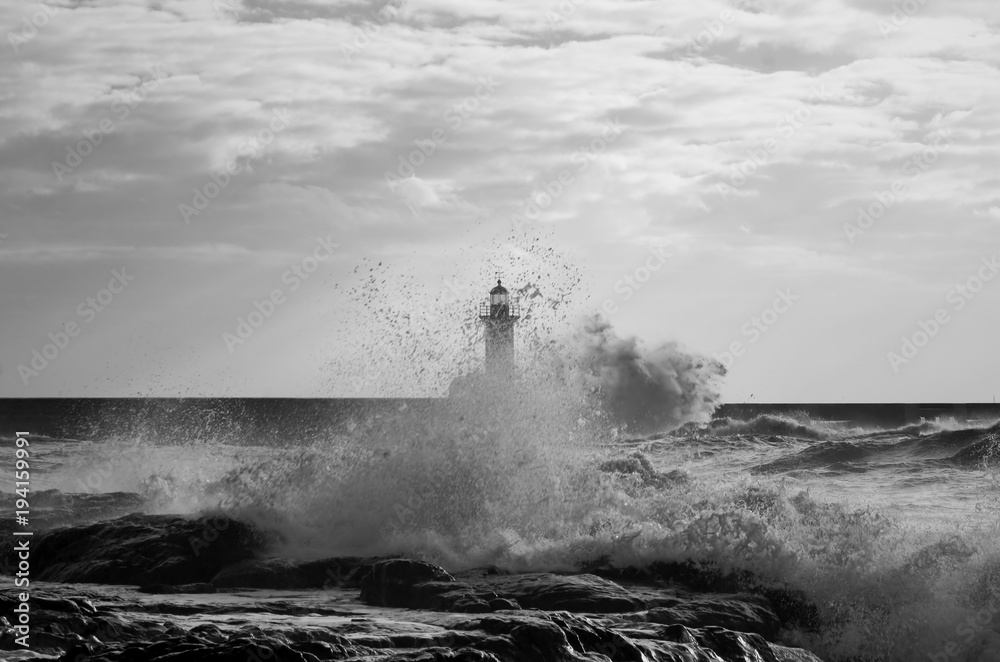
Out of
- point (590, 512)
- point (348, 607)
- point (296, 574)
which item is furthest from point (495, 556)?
point (348, 607)

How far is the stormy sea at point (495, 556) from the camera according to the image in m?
7.03

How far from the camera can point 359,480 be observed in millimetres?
13227

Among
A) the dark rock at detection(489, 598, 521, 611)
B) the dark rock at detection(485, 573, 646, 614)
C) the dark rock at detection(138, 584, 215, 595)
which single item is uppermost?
the dark rock at detection(489, 598, 521, 611)

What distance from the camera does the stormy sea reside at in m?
7.03

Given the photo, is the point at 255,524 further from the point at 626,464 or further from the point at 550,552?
the point at 626,464

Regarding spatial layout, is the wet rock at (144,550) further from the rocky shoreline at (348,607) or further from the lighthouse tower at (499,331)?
the lighthouse tower at (499,331)

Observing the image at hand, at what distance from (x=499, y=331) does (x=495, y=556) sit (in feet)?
34.7

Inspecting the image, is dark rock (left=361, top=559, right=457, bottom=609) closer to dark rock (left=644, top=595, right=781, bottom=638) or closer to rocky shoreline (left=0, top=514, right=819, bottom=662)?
rocky shoreline (left=0, top=514, right=819, bottom=662)

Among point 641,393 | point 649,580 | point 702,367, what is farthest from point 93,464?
point 702,367

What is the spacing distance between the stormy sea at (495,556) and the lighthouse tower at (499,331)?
453 millimetres

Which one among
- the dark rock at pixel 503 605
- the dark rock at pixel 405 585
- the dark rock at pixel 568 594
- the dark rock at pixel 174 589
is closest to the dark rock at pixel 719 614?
the dark rock at pixel 568 594

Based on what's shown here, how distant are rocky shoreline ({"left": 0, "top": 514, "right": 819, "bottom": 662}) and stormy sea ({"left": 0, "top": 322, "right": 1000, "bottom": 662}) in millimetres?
25

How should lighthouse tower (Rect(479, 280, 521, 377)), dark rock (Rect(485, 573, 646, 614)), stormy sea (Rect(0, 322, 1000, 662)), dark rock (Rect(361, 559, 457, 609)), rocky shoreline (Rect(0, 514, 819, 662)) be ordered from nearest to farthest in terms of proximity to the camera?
1. rocky shoreline (Rect(0, 514, 819, 662))
2. stormy sea (Rect(0, 322, 1000, 662))
3. dark rock (Rect(485, 573, 646, 614))
4. dark rock (Rect(361, 559, 457, 609))
5. lighthouse tower (Rect(479, 280, 521, 377))

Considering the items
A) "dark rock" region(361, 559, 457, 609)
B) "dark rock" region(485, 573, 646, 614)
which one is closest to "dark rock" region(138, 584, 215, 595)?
"dark rock" region(361, 559, 457, 609)
